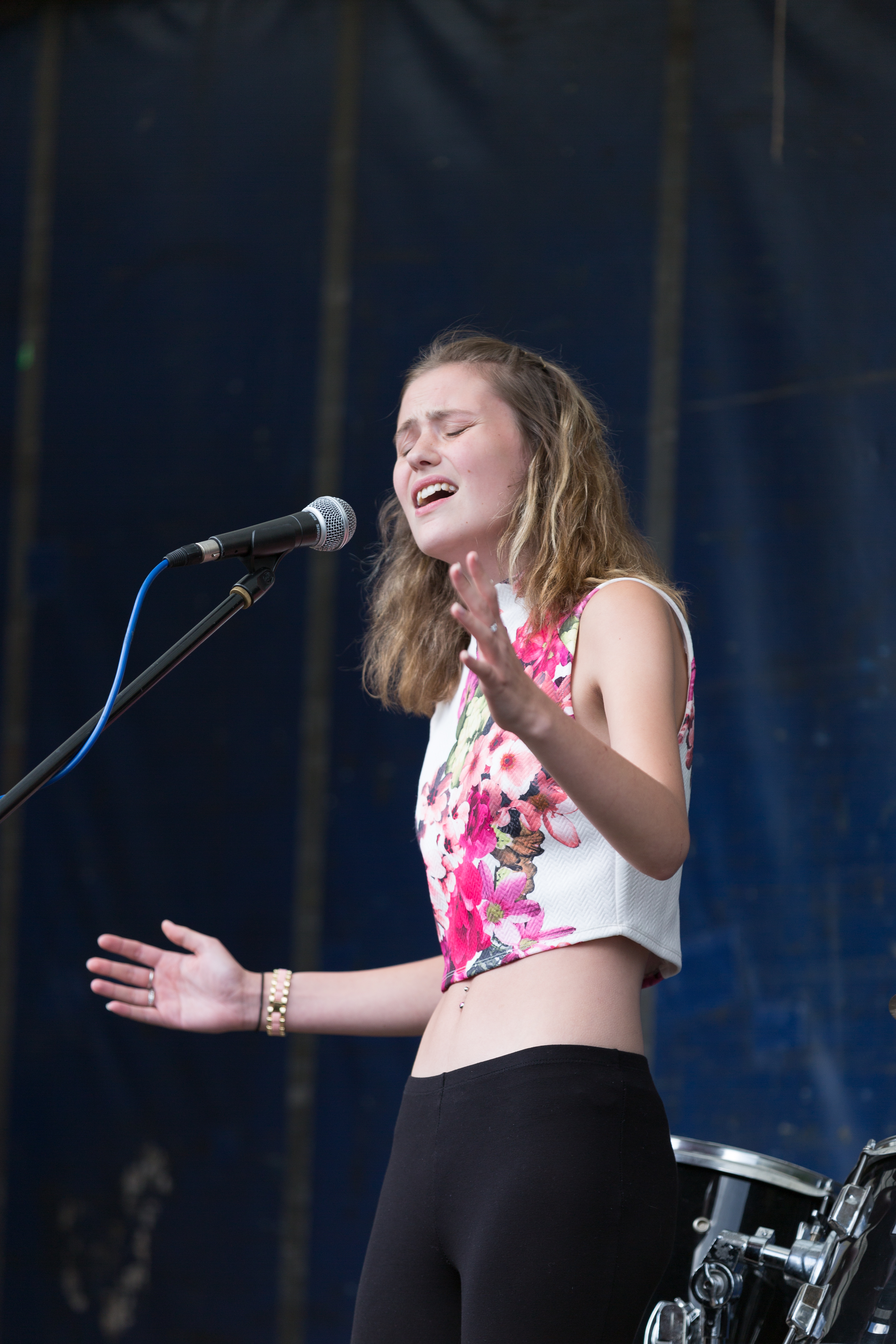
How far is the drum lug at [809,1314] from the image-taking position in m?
1.38

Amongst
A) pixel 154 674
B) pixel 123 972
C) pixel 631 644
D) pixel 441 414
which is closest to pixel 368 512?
pixel 441 414

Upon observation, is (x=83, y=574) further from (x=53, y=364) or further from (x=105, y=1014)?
(x=105, y=1014)

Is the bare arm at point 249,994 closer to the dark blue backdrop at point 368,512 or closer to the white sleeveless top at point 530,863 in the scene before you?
the white sleeveless top at point 530,863

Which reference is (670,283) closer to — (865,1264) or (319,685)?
(319,685)

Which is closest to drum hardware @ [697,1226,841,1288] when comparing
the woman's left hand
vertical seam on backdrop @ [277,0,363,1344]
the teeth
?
the woman's left hand

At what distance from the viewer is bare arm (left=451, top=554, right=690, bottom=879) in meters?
1.07

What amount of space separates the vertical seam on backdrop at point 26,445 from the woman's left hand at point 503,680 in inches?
95.5

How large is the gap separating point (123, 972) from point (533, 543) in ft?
2.39

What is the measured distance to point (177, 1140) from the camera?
3043 mm

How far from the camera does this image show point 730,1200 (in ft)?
5.62

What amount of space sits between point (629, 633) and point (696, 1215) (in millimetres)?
869

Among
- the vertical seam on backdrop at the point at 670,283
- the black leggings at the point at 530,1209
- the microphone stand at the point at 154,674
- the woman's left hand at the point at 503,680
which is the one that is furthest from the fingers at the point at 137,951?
the vertical seam on backdrop at the point at 670,283

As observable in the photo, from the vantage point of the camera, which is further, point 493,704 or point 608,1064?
point 608,1064

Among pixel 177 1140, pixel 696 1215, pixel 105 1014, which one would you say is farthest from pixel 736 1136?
pixel 105 1014
